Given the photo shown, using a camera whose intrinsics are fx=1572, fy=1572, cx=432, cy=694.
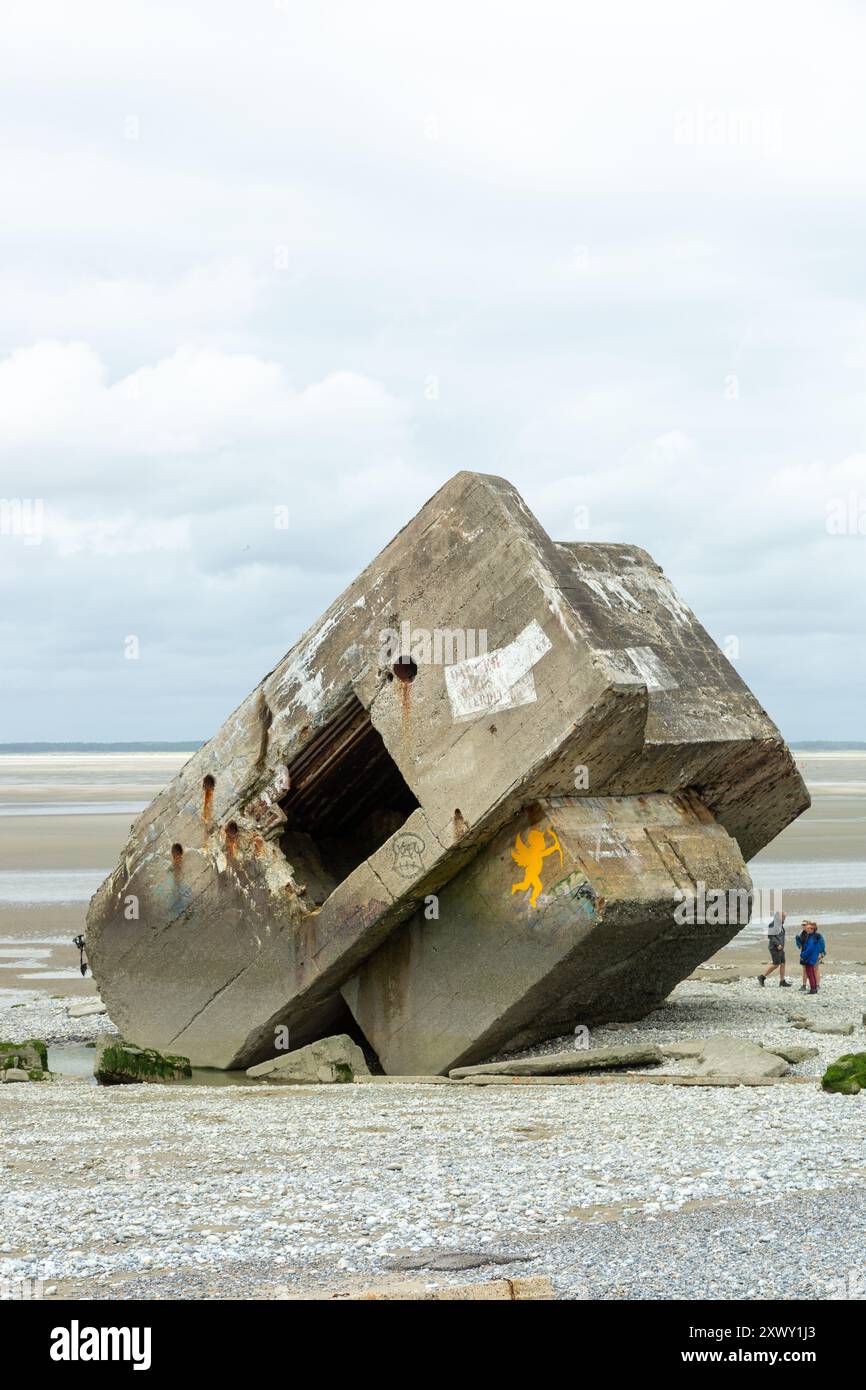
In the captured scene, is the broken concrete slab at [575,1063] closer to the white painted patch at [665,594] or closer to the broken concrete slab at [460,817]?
the broken concrete slab at [460,817]

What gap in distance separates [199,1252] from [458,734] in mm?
4633

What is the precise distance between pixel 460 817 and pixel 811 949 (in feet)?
15.4

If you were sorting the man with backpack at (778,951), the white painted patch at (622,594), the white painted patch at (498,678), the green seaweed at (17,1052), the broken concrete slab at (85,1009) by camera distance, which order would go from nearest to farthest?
the white painted patch at (498,678) → the white painted patch at (622,594) → the green seaweed at (17,1052) → the broken concrete slab at (85,1009) → the man with backpack at (778,951)

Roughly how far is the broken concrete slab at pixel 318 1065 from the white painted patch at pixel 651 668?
2.98 meters

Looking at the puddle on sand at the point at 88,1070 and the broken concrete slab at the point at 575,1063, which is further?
the puddle on sand at the point at 88,1070

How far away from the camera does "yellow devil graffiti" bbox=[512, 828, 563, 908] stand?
9.25 m

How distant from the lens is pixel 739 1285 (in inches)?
181

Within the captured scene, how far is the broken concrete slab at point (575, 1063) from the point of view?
912cm

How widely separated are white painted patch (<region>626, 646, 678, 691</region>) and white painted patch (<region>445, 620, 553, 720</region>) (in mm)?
926

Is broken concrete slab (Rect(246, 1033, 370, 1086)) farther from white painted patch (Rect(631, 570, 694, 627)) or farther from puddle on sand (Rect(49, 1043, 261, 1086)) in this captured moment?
white painted patch (Rect(631, 570, 694, 627))

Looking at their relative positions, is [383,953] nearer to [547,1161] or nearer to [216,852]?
[216,852]

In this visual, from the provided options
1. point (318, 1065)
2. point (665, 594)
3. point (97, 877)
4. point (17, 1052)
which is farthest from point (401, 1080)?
point (97, 877)

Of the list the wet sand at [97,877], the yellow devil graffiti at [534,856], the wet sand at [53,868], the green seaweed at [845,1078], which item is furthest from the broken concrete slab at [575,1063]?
the wet sand at [53,868]
